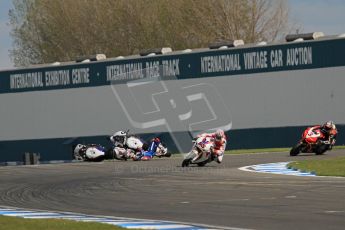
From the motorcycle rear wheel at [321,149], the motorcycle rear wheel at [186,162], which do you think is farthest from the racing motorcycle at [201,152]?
the motorcycle rear wheel at [321,149]

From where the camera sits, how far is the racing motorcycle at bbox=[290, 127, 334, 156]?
4022 cm

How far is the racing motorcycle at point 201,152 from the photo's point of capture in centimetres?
3531

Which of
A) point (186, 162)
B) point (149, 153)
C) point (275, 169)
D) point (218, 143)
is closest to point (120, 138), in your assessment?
point (149, 153)

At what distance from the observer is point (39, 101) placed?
6306cm

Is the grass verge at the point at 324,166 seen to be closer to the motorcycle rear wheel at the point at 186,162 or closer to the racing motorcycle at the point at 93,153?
the motorcycle rear wheel at the point at 186,162

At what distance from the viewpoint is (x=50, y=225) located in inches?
662

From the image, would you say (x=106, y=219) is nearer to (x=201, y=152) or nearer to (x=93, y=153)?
(x=201, y=152)

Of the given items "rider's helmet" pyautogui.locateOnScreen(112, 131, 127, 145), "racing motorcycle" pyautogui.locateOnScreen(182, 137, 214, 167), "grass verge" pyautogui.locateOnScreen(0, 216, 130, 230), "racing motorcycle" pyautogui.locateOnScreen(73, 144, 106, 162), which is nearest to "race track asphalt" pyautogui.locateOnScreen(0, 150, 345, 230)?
"racing motorcycle" pyautogui.locateOnScreen(182, 137, 214, 167)

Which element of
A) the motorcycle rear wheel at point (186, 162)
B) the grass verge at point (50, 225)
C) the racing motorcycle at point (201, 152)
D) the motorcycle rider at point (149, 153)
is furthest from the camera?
the motorcycle rider at point (149, 153)

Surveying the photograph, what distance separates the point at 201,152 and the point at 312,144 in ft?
21.2

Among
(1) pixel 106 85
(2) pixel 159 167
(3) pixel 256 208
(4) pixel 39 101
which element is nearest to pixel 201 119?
(1) pixel 106 85

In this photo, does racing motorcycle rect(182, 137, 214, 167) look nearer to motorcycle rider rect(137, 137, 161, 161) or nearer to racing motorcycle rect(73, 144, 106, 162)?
motorcycle rider rect(137, 137, 161, 161)

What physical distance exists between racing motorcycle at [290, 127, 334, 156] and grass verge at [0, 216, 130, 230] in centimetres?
2360

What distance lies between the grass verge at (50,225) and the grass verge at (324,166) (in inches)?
472
